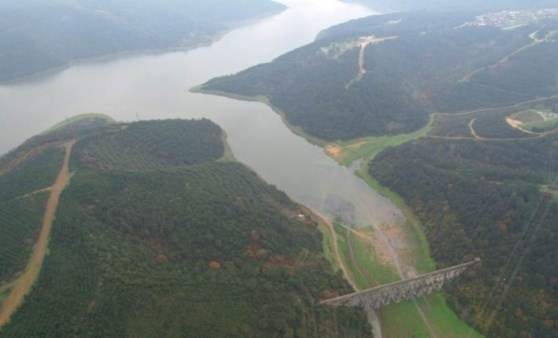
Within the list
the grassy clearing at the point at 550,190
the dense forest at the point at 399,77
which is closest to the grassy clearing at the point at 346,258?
the grassy clearing at the point at 550,190

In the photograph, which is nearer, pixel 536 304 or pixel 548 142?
pixel 536 304

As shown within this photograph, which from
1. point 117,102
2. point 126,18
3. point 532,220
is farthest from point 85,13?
point 532,220

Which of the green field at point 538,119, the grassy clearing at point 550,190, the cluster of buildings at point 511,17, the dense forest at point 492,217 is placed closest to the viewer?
the dense forest at point 492,217

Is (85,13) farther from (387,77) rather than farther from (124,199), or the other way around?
(124,199)

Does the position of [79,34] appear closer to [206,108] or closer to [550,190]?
[206,108]

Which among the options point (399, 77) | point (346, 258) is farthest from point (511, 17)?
point (346, 258)

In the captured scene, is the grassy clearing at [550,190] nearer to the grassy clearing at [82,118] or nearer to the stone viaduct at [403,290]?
the stone viaduct at [403,290]
